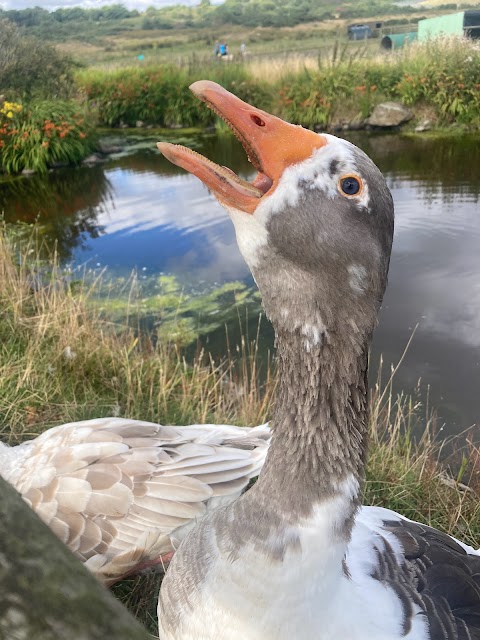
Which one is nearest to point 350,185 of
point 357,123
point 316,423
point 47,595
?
point 316,423

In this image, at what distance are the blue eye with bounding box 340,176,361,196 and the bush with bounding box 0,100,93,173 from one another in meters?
14.1

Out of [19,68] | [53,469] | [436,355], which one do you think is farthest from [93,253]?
[19,68]

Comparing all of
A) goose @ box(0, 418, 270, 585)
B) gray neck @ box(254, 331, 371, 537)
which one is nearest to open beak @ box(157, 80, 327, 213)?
gray neck @ box(254, 331, 371, 537)

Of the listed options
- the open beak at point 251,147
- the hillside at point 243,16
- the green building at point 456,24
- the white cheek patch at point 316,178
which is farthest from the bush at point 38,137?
the hillside at point 243,16

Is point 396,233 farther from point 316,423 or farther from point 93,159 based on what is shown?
point 93,159

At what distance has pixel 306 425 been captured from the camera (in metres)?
1.76

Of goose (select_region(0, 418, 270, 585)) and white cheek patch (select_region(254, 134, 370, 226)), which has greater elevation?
white cheek patch (select_region(254, 134, 370, 226))

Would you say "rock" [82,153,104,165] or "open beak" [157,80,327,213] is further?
"rock" [82,153,104,165]

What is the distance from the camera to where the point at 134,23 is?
275ft

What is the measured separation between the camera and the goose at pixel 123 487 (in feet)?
8.93

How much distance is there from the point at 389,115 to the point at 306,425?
15720 mm

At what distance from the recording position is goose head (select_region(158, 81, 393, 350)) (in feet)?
4.90

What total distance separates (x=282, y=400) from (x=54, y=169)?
46.9 feet

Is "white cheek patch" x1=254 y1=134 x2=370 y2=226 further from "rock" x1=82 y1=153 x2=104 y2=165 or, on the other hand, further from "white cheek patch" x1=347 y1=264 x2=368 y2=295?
"rock" x1=82 y1=153 x2=104 y2=165
